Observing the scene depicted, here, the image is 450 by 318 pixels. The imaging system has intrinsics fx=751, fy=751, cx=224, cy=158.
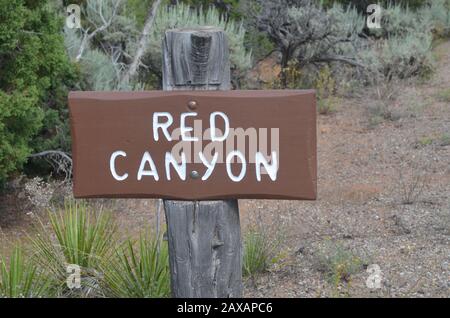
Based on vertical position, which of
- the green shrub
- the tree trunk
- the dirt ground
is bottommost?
the dirt ground

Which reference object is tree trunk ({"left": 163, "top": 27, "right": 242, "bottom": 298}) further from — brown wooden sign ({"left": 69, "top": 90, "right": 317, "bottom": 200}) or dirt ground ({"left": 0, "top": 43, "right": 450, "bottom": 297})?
dirt ground ({"left": 0, "top": 43, "right": 450, "bottom": 297})

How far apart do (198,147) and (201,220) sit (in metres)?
0.30

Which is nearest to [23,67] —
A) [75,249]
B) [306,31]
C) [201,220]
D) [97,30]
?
[75,249]

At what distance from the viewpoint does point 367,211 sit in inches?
252

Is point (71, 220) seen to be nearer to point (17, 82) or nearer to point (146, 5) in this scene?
point (17, 82)

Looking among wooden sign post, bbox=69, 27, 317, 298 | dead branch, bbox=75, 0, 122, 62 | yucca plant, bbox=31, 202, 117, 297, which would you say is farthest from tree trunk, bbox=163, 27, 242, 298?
dead branch, bbox=75, 0, 122, 62

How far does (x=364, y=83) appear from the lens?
10945 millimetres

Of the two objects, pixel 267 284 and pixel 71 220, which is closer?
pixel 71 220

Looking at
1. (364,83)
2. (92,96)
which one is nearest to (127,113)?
(92,96)

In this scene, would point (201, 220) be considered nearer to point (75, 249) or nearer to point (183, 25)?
point (75, 249)

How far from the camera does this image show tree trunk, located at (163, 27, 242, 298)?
113 inches

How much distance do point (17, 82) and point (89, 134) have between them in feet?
12.2

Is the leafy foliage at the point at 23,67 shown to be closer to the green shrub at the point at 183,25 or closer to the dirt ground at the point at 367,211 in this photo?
the dirt ground at the point at 367,211

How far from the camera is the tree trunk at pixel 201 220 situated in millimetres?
2861
